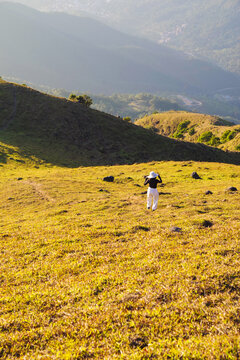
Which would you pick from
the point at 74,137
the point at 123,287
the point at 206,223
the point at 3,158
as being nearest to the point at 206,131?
the point at 74,137

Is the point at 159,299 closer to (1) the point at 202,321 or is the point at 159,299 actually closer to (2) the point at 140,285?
(2) the point at 140,285

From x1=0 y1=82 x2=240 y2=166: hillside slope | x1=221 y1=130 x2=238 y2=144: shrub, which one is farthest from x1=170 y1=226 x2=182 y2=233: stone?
x1=221 y1=130 x2=238 y2=144: shrub

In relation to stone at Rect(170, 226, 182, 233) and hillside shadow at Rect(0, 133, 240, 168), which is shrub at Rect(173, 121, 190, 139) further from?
stone at Rect(170, 226, 182, 233)

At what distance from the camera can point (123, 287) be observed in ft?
29.9

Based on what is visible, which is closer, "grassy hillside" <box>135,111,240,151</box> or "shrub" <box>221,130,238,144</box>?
"grassy hillside" <box>135,111,240,151</box>

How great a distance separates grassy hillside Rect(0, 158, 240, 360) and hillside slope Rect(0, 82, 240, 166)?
2122 inches

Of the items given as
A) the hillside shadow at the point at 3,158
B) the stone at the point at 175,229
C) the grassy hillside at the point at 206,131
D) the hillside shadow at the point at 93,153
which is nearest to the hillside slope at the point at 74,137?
the hillside shadow at the point at 93,153

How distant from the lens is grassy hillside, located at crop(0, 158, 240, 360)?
654 cm

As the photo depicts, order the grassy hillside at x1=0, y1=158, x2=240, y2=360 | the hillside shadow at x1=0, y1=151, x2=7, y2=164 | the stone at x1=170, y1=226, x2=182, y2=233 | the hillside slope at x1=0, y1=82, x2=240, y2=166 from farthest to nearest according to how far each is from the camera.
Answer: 1. the hillside slope at x1=0, y1=82, x2=240, y2=166
2. the hillside shadow at x1=0, y1=151, x2=7, y2=164
3. the stone at x1=170, y1=226, x2=182, y2=233
4. the grassy hillside at x1=0, y1=158, x2=240, y2=360

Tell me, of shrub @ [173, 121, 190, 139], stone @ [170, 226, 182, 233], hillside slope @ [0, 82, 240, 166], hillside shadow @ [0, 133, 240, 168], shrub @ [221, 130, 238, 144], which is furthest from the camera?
shrub @ [173, 121, 190, 139]

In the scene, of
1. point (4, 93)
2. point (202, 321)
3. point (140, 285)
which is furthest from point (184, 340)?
point (4, 93)

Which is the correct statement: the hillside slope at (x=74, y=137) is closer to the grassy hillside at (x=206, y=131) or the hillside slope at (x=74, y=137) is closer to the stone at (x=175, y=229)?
the grassy hillside at (x=206, y=131)

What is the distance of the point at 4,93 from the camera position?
10219 centimetres

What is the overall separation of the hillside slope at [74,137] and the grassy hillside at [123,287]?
53.9 m
